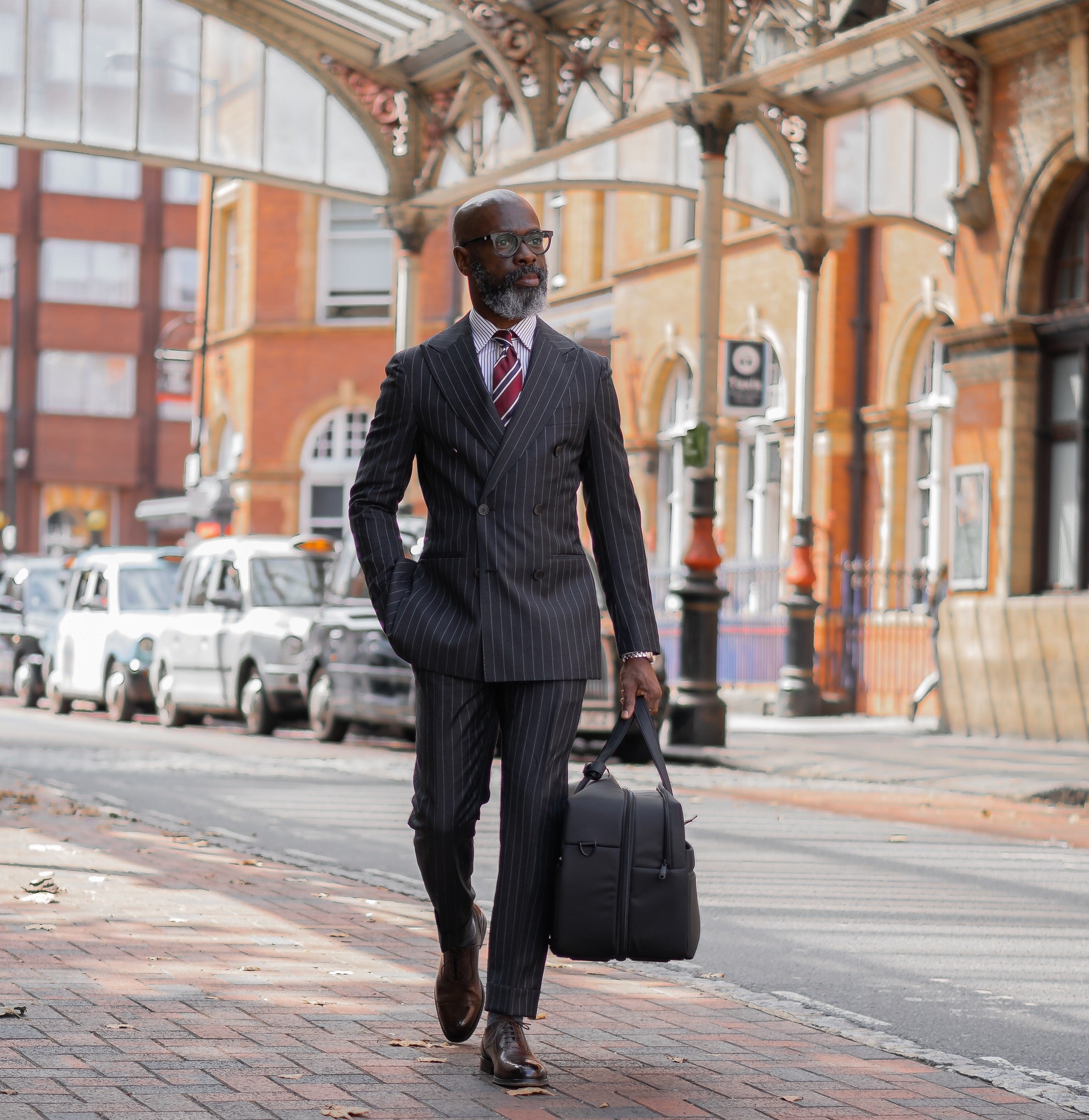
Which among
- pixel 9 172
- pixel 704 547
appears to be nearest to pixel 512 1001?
pixel 704 547

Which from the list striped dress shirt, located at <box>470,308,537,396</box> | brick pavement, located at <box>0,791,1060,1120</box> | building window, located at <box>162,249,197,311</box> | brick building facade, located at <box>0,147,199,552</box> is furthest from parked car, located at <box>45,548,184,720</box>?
building window, located at <box>162,249,197,311</box>

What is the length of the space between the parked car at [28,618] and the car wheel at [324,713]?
8603 millimetres

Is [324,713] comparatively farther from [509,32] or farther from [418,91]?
[418,91]

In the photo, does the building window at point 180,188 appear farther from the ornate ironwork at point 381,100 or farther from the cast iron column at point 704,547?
the cast iron column at point 704,547

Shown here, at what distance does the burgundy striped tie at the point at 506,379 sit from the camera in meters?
5.15

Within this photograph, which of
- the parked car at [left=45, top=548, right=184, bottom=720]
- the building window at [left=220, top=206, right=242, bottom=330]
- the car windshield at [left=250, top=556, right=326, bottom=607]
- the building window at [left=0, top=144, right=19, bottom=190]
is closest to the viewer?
the car windshield at [left=250, top=556, right=326, bottom=607]

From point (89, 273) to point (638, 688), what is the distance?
64045 millimetres

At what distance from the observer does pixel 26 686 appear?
27641 mm

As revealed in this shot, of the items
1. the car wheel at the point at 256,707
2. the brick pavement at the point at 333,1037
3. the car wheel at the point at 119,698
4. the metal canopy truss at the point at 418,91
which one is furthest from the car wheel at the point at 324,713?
the brick pavement at the point at 333,1037

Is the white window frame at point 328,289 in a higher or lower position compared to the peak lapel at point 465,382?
higher

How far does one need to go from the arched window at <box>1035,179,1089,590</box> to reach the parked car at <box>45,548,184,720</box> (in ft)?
30.6

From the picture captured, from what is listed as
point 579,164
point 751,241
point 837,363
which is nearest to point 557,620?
point 579,164

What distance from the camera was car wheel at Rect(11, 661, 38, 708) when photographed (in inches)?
1080

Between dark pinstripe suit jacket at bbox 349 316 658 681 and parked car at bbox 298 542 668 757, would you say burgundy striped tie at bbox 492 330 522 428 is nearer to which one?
dark pinstripe suit jacket at bbox 349 316 658 681
